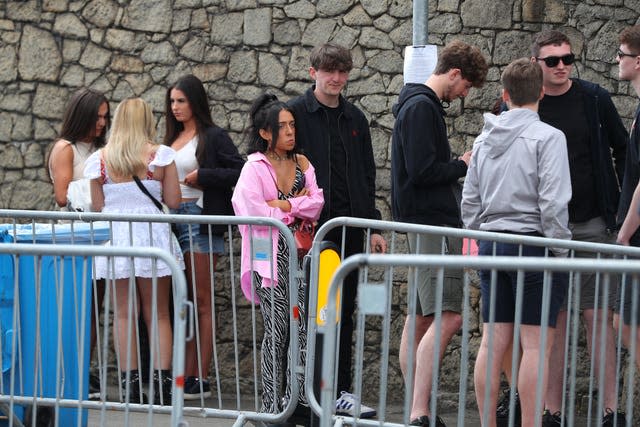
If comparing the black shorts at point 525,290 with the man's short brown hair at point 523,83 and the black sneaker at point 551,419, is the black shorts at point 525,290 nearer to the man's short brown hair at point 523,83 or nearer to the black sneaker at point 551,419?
the man's short brown hair at point 523,83

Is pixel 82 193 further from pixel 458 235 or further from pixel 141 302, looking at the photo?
pixel 458 235

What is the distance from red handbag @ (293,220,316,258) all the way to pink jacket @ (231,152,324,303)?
0.06 m

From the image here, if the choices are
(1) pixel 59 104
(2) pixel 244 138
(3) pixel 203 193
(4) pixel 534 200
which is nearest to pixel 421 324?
(4) pixel 534 200

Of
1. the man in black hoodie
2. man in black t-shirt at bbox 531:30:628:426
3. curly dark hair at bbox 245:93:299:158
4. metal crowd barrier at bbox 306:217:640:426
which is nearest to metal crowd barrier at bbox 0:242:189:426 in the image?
metal crowd barrier at bbox 306:217:640:426

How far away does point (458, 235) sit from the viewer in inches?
206

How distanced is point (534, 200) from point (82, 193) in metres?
2.92

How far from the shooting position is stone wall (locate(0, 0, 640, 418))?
8.41 metres

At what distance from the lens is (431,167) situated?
21.3ft

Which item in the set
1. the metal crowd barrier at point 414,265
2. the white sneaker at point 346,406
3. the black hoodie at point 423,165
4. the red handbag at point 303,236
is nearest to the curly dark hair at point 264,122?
the red handbag at point 303,236

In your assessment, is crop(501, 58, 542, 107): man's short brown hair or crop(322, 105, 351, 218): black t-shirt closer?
crop(501, 58, 542, 107): man's short brown hair

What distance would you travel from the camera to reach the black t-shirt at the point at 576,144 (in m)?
6.69

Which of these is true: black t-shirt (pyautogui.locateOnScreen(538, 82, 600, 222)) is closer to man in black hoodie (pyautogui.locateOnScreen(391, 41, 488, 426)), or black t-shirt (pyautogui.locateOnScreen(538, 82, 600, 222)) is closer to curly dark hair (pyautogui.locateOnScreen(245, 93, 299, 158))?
man in black hoodie (pyautogui.locateOnScreen(391, 41, 488, 426))

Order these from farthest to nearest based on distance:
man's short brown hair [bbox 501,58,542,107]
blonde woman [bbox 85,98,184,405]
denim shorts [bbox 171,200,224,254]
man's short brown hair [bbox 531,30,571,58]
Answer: denim shorts [bbox 171,200,224,254]
blonde woman [bbox 85,98,184,405]
man's short brown hair [bbox 531,30,571,58]
man's short brown hair [bbox 501,58,542,107]

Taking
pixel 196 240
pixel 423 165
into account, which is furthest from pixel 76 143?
pixel 423 165
